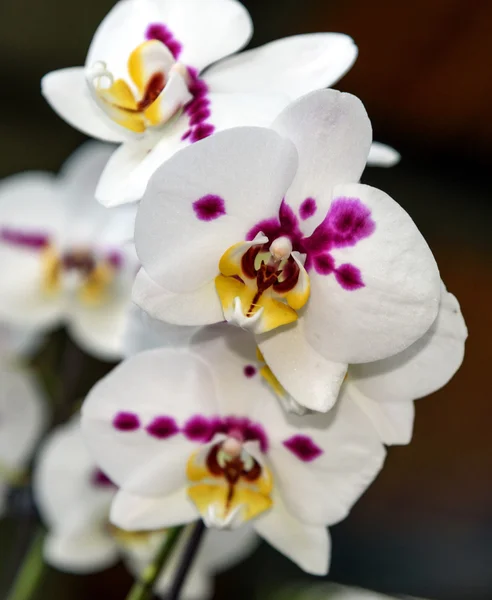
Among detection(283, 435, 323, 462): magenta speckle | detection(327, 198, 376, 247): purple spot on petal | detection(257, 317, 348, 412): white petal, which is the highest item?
detection(327, 198, 376, 247): purple spot on petal

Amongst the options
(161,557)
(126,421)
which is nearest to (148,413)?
(126,421)

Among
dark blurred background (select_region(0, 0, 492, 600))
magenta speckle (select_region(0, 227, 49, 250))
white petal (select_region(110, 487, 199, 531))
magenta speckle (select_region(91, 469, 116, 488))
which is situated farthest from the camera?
dark blurred background (select_region(0, 0, 492, 600))

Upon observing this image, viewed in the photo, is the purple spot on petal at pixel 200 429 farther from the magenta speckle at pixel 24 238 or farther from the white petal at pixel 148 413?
the magenta speckle at pixel 24 238

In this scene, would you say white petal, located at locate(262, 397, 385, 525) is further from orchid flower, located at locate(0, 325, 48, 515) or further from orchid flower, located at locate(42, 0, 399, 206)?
orchid flower, located at locate(0, 325, 48, 515)

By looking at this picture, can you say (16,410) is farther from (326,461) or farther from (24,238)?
(326,461)

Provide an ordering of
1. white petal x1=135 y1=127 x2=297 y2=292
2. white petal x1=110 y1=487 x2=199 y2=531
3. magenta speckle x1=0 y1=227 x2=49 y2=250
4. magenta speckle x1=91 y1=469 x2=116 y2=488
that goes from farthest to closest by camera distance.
→ magenta speckle x1=0 y1=227 x2=49 y2=250 → magenta speckle x1=91 y1=469 x2=116 y2=488 → white petal x1=110 y1=487 x2=199 y2=531 → white petal x1=135 y1=127 x2=297 y2=292

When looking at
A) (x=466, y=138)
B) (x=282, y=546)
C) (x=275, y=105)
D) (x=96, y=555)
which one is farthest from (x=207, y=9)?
(x=466, y=138)

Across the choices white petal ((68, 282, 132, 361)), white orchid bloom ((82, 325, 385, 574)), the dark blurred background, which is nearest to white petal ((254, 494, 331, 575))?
white orchid bloom ((82, 325, 385, 574))
